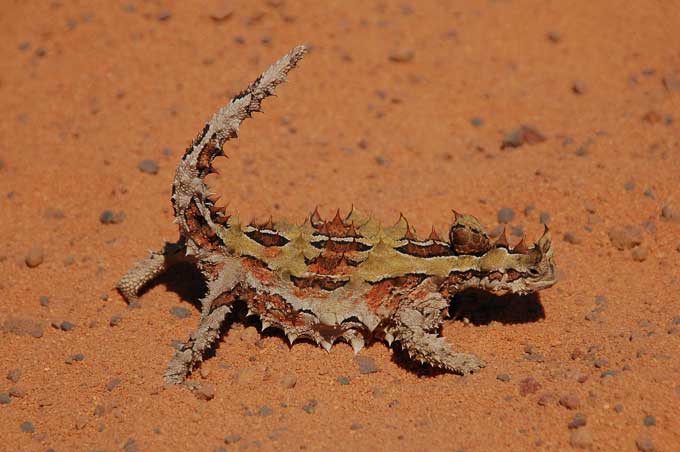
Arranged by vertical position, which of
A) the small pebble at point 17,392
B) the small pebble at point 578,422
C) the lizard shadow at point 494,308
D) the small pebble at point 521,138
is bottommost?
the small pebble at point 521,138

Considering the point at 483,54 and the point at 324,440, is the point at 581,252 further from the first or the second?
the point at 483,54

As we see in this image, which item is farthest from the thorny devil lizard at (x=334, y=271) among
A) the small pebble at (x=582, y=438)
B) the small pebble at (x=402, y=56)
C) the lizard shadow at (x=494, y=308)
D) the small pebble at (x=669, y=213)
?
the small pebble at (x=402, y=56)

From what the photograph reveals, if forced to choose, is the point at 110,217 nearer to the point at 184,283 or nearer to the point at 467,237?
the point at 184,283

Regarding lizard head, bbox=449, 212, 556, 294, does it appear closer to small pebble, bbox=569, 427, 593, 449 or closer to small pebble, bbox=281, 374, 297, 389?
small pebble, bbox=569, 427, 593, 449

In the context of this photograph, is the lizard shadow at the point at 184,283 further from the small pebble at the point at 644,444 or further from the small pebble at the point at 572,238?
the small pebble at the point at 644,444

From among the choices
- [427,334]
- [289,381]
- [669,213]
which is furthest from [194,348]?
[669,213]

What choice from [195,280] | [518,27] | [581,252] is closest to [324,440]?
[195,280]

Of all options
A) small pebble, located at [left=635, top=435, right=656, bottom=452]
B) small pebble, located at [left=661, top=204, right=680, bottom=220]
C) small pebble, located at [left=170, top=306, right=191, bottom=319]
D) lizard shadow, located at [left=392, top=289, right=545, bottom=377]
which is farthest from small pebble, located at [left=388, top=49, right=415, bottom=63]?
small pebble, located at [left=635, top=435, right=656, bottom=452]
